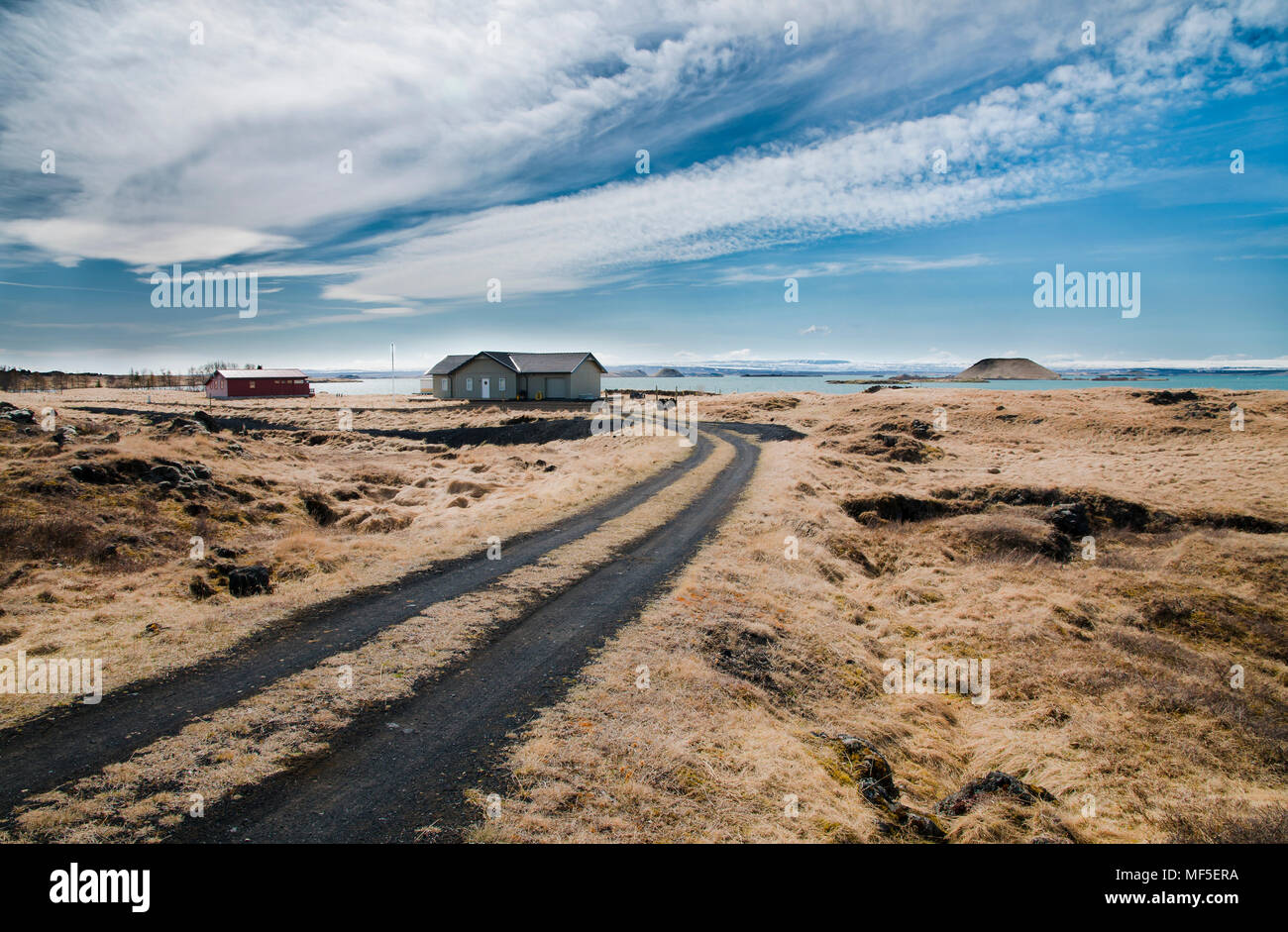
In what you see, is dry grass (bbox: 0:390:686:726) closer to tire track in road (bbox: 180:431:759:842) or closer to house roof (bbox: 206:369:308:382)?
tire track in road (bbox: 180:431:759:842)

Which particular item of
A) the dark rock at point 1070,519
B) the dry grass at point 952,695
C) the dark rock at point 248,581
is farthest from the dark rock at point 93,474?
the dark rock at point 1070,519

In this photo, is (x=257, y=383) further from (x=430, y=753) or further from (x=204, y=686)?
(x=430, y=753)

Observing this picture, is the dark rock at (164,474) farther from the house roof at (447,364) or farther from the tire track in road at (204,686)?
the house roof at (447,364)

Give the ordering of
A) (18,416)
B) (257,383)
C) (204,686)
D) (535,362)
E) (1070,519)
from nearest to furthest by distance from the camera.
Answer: (204,686) → (18,416) → (1070,519) → (535,362) → (257,383)

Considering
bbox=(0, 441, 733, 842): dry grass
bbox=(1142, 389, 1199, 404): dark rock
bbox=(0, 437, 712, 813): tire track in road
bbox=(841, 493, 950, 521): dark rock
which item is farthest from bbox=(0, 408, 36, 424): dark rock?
bbox=(1142, 389, 1199, 404): dark rock

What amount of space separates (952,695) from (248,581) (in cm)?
1639

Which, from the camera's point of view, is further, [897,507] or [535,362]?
[535,362]

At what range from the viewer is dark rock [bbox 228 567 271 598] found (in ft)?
41.7

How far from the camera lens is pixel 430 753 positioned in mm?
7266

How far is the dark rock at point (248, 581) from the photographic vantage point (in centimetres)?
1271

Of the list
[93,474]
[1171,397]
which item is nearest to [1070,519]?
[93,474]

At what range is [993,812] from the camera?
8.23 m
